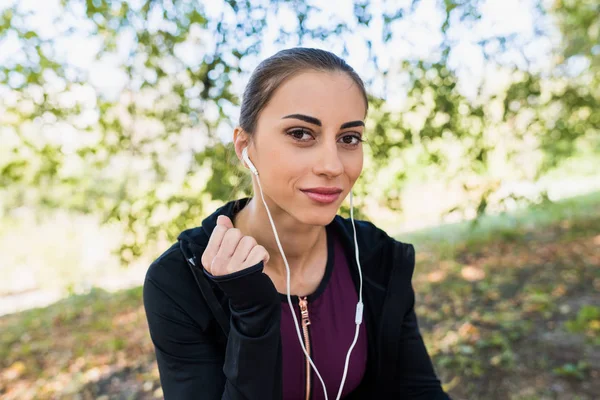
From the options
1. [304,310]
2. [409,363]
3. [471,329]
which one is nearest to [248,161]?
[304,310]

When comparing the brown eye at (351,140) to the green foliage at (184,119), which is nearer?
the brown eye at (351,140)

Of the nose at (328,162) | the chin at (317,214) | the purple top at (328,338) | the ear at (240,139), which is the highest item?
the ear at (240,139)

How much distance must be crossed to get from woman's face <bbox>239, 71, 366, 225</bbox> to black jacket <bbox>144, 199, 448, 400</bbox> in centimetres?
33

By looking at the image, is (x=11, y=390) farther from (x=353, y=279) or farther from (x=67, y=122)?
(x=353, y=279)

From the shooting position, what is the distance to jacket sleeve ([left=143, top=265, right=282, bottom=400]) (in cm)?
143

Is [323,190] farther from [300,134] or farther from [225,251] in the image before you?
[225,251]

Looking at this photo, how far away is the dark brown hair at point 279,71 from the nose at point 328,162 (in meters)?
0.27

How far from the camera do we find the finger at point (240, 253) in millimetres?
1379

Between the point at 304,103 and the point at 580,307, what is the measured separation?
3.84 meters

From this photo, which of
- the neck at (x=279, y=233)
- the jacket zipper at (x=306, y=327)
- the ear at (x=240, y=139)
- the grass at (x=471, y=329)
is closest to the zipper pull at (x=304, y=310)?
the jacket zipper at (x=306, y=327)

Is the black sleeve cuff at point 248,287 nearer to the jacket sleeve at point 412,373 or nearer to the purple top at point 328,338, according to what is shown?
the purple top at point 328,338

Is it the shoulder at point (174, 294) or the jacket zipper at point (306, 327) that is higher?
the shoulder at point (174, 294)

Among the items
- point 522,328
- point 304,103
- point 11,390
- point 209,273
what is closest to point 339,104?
point 304,103

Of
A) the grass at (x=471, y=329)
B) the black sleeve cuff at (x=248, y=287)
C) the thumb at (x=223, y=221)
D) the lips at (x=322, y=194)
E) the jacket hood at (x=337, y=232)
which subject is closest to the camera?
the black sleeve cuff at (x=248, y=287)
